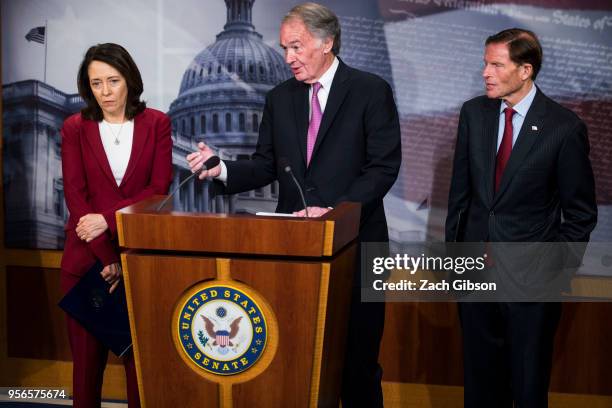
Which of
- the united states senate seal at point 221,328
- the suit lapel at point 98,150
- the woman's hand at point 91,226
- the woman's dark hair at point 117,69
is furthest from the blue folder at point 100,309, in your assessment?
the united states senate seal at point 221,328

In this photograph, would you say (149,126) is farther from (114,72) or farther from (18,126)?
(18,126)

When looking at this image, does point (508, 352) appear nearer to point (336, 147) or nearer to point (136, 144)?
point (336, 147)

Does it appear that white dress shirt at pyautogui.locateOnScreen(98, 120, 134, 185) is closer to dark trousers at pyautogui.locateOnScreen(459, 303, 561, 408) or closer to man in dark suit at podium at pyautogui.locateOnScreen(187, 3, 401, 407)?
man in dark suit at podium at pyautogui.locateOnScreen(187, 3, 401, 407)

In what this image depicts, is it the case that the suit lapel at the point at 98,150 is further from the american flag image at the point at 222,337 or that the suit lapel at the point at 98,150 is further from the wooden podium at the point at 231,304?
the american flag image at the point at 222,337

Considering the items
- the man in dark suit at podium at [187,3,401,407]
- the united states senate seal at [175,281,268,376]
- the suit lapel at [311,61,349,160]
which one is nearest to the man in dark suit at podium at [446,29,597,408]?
the man in dark suit at podium at [187,3,401,407]

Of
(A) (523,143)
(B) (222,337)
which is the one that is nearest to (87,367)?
(B) (222,337)

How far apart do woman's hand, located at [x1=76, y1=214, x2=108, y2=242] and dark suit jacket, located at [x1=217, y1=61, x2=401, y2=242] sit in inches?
18.6

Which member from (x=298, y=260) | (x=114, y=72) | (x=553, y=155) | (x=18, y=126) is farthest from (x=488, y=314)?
(x=18, y=126)

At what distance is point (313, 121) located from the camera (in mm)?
3213

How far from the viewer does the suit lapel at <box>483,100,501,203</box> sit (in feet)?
10.6

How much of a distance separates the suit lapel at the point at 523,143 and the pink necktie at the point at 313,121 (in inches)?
27.2

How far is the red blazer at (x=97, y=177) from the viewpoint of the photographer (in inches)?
130

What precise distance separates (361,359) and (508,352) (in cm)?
57

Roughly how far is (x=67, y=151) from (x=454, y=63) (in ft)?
5.99
